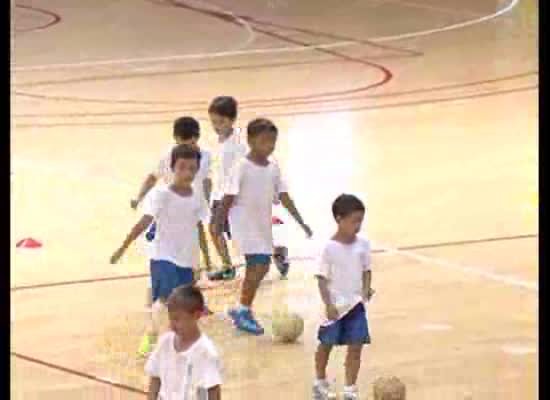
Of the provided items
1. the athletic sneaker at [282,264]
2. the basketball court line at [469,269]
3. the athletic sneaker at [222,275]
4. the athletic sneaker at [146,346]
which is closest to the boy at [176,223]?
the athletic sneaker at [146,346]

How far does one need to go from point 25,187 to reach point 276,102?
15.9 feet

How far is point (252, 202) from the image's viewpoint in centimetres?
770

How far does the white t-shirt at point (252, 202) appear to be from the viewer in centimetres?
767

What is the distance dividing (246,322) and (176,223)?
4.12 feet

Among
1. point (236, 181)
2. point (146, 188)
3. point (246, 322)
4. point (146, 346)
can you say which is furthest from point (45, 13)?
point (146, 346)

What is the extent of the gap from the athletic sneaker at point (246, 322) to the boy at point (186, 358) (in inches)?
117

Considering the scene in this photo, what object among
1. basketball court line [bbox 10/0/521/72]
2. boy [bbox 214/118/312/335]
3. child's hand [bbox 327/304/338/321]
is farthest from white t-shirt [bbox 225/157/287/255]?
basketball court line [bbox 10/0/521/72]

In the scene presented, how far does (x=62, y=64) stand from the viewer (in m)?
19.5

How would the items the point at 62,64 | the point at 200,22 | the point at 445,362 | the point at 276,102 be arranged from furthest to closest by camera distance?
the point at 200,22 → the point at 62,64 → the point at 276,102 → the point at 445,362

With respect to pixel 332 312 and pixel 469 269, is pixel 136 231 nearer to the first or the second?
pixel 332 312

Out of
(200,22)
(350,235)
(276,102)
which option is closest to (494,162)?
(276,102)

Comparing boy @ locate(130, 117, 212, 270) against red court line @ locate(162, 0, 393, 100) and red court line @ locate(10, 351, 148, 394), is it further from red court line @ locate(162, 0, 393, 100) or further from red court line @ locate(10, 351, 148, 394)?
red court line @ locate(162, 0, 393, 100)

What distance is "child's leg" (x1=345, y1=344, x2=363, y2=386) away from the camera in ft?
21.0
